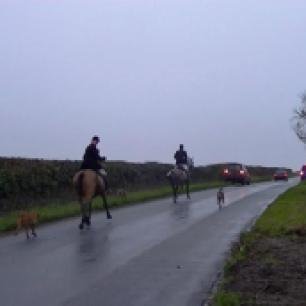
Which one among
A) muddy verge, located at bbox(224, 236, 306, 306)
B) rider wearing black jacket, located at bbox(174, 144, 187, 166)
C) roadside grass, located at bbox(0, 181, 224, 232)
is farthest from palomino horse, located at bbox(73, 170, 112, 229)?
rider wearing black jacket, located at bbox(174, 144, 187, 166)

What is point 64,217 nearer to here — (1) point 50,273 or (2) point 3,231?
(2) point 3,231

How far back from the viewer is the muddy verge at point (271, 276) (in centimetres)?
1039

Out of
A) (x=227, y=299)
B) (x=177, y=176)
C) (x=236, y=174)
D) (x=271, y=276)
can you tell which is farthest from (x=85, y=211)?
(x=236, y=174)

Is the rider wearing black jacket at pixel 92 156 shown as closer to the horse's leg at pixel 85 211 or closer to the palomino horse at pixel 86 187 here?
the palomino horse at pixel 86 187

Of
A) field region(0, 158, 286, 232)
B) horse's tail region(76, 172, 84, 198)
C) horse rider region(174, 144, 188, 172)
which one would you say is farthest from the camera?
horse rider region(174, 144, 188, 172)

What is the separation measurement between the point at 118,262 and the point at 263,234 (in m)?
5.61

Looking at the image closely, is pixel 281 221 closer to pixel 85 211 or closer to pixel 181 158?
pixel 85 211

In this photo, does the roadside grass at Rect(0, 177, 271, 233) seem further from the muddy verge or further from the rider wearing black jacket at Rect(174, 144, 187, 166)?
the muddy verge

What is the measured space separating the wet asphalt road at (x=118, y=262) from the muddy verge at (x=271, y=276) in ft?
1.59

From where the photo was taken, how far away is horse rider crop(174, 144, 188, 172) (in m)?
36.7

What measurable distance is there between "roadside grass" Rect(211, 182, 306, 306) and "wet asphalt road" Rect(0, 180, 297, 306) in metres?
0.29

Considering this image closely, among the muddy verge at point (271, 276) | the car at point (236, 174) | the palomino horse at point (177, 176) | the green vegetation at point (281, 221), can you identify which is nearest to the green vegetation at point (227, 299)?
the muddy verge at point (271, 276)

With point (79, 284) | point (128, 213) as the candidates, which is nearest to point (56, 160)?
point (128, 213)

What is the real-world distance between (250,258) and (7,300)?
17.5 ft
